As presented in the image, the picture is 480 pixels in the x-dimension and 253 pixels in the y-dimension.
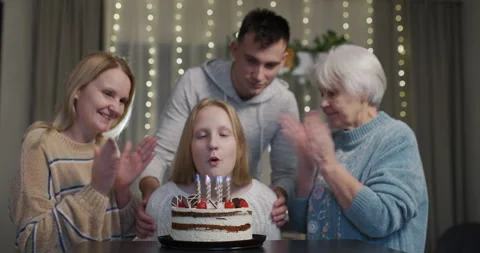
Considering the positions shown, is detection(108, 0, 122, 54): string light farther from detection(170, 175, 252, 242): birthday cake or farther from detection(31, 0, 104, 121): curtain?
detection(170, 175, 252, 242): birthday cake

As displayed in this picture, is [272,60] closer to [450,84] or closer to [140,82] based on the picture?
[140,82]

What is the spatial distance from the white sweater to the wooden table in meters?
0.27

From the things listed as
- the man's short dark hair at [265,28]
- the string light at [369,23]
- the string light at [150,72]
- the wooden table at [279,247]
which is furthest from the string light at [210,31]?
the wooden table at [279,247]

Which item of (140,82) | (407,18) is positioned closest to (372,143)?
(140,82)

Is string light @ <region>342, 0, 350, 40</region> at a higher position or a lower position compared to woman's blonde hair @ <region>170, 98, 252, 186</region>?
higher

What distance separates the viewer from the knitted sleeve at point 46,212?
6.21 feet

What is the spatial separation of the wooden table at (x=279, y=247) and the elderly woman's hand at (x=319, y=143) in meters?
0.30

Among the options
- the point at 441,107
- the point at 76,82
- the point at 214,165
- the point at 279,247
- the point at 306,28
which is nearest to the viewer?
the point at 279,247

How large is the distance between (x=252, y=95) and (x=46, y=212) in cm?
99

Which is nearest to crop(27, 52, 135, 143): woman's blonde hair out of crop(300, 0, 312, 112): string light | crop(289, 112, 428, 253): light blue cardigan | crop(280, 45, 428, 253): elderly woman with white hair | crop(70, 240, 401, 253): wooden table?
crop(70, 240, 401, 253): wooden table

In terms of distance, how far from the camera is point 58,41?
196 inches

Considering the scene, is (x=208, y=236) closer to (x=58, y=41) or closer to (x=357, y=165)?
(x=357, y=165)

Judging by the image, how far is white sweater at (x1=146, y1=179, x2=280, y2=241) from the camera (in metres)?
1.96

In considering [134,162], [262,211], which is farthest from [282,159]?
[134,162]
